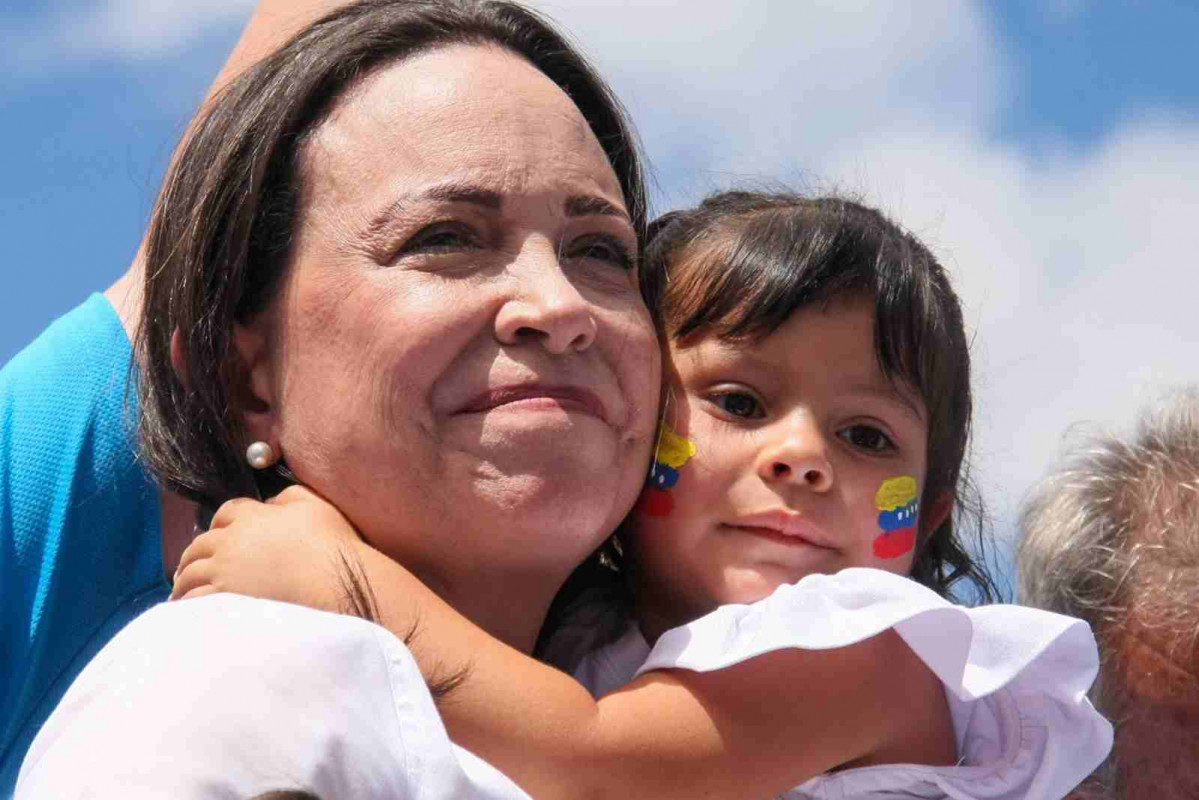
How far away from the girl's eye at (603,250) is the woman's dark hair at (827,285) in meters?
0.17

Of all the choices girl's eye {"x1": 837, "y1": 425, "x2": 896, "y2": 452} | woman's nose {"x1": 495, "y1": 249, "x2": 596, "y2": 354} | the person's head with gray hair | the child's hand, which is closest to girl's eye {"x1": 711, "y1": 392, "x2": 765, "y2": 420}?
girl's eye {"x1": 837, "y1": 425, "x2": 896, "y2": 452}

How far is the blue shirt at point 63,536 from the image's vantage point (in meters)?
3.14

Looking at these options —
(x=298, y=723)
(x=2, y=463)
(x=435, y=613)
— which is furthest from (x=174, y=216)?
(x=298, y=723)

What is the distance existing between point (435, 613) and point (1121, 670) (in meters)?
2.12

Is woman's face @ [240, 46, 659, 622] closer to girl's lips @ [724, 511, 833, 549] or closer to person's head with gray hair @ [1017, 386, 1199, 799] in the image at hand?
girl's lips @ [724, 511, 833, 549]

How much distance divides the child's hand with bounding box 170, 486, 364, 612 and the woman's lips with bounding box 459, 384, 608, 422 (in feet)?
0.91

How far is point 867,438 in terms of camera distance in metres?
3.04

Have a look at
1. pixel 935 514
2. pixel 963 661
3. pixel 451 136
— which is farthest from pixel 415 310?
pixel 935 514

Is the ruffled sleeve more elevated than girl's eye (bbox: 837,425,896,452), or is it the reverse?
girl's eye (bbox: 837,425,896,452)

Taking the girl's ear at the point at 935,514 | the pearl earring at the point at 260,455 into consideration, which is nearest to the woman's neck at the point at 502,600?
the pearl earring at the point at 260,455

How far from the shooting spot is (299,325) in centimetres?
273

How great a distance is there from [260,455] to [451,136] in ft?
1.99

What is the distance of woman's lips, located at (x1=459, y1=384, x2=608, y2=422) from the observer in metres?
2.60

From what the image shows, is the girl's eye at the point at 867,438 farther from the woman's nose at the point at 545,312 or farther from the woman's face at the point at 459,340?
the woman's nose at the point at 545,312
